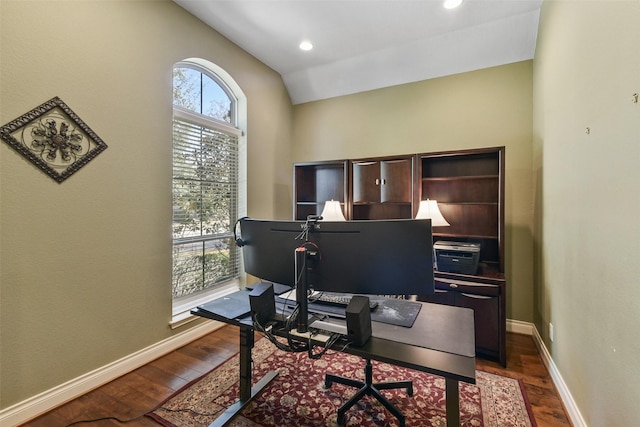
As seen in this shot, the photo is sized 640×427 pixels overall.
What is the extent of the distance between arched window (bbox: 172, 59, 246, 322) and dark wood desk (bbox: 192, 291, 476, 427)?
138 cm

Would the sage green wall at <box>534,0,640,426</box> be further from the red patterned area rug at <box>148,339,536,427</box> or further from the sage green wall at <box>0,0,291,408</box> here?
the sage green wall at <box>0,0,291,408</box>

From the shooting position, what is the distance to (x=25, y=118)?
166 cm

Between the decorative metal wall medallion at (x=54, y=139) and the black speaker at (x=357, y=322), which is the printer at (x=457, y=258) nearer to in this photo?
the black speaker at (x=357, y=322)

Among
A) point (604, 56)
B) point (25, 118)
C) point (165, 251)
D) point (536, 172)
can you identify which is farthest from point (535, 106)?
point (25, 118)

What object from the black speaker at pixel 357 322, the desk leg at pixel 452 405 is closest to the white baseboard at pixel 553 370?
the desk leg at pixel 452 405

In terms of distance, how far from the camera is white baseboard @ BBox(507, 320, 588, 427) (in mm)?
1578

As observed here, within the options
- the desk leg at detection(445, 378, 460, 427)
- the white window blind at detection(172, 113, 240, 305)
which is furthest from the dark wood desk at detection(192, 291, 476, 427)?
the white window blind at detection(172, 113, 240, 305)

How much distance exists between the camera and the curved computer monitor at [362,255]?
3.74 ft

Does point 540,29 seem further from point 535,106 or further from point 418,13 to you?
point 418,13

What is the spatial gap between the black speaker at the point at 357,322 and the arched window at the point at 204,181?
6.81 ft

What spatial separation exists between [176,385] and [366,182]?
8.29ft

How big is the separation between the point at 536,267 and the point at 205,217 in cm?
334

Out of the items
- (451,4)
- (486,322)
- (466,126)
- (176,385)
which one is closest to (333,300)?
(176,385)

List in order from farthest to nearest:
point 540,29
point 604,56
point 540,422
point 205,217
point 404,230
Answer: point 205,217 < point 540,29 < point 540,422 < point 604,56 < point 404,230
